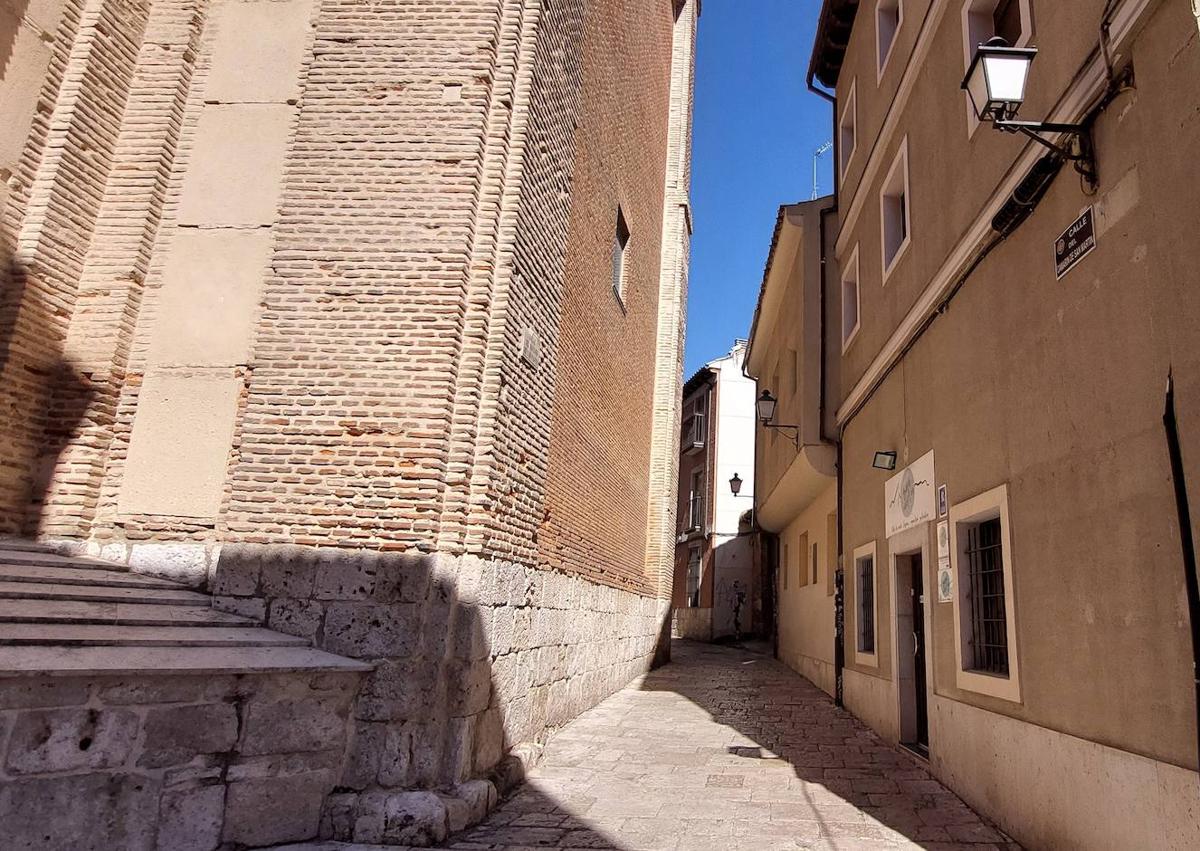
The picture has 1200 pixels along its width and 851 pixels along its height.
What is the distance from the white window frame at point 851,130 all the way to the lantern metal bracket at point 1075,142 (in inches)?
252

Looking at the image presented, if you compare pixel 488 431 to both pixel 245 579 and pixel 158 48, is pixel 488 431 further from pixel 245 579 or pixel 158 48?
pixel 158 48

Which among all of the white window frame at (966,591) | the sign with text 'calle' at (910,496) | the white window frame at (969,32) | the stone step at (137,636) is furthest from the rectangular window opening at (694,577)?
the stone step at (137,636)

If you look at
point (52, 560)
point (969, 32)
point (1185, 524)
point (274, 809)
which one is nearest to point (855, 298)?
point (969, 32)

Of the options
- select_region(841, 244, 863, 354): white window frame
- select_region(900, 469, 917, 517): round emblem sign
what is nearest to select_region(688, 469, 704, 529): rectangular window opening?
select_region(841, 244, 863, 354): white window frame

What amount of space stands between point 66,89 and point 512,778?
6248 mm

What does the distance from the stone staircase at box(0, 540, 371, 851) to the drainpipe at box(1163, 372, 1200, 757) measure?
4096mm

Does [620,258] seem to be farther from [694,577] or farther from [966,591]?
[694,577]

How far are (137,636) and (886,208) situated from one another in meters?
7.97

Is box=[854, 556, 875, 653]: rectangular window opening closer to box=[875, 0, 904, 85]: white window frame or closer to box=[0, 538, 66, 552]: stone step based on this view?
box=[875, 0, 904, 85]: white window frame

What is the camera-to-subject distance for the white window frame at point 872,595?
844 cm

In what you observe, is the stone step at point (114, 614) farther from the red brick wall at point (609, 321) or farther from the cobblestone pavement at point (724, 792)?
the red brick wall at point (609, 321)

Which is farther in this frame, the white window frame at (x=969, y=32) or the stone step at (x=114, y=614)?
the white window frame at (x=969, y=32)

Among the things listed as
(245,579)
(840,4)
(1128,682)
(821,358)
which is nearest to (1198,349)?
(1128,682)

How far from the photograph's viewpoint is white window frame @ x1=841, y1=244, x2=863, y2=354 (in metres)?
9.74
